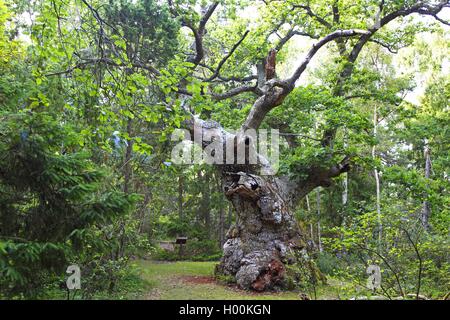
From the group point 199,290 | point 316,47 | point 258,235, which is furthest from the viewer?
point 258,235

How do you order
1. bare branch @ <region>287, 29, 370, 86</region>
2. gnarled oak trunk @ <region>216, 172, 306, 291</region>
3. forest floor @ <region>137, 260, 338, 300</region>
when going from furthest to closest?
gnarled oak trunk @ <region>216, 172, 306, 291</region> → bare branch @ <region>287, 29, 370, 86</region> → forest floor @ <region>137, 260, 338, 300</region>

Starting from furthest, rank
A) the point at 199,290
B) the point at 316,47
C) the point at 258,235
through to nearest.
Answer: the point at 258,235 → the point at 199,290 → the point at 316,47

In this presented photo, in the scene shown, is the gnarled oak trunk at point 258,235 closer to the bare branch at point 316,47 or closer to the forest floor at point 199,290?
the forest floor at point 199,290

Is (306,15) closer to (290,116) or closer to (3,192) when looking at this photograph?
(290,116)

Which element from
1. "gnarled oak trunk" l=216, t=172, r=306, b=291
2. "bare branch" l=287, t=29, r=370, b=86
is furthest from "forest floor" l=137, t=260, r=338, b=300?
"bare branch" l=287, t=29, r=370, b=86

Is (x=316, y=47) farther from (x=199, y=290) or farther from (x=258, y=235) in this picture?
Answer: (x=199, y=290)

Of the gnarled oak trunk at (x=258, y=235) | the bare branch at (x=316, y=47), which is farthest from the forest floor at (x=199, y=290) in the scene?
the bare branch at (x=316, y=47)

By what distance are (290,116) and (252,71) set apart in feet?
7.95

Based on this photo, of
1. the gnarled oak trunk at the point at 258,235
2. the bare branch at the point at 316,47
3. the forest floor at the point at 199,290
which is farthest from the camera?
the gnarled oak trunk at the point at 258,235

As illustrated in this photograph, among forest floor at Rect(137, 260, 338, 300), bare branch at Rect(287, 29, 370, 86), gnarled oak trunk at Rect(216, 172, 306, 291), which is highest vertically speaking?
bare branch at Rect(287, 29, 370, 86)

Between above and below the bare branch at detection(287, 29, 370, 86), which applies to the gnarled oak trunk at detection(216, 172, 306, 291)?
below

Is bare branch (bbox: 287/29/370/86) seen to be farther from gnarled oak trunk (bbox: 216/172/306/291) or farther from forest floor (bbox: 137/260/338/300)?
forest floor (bbox: 137/260/338/300)

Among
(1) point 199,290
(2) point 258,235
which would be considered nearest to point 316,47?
(2) point 258,235
